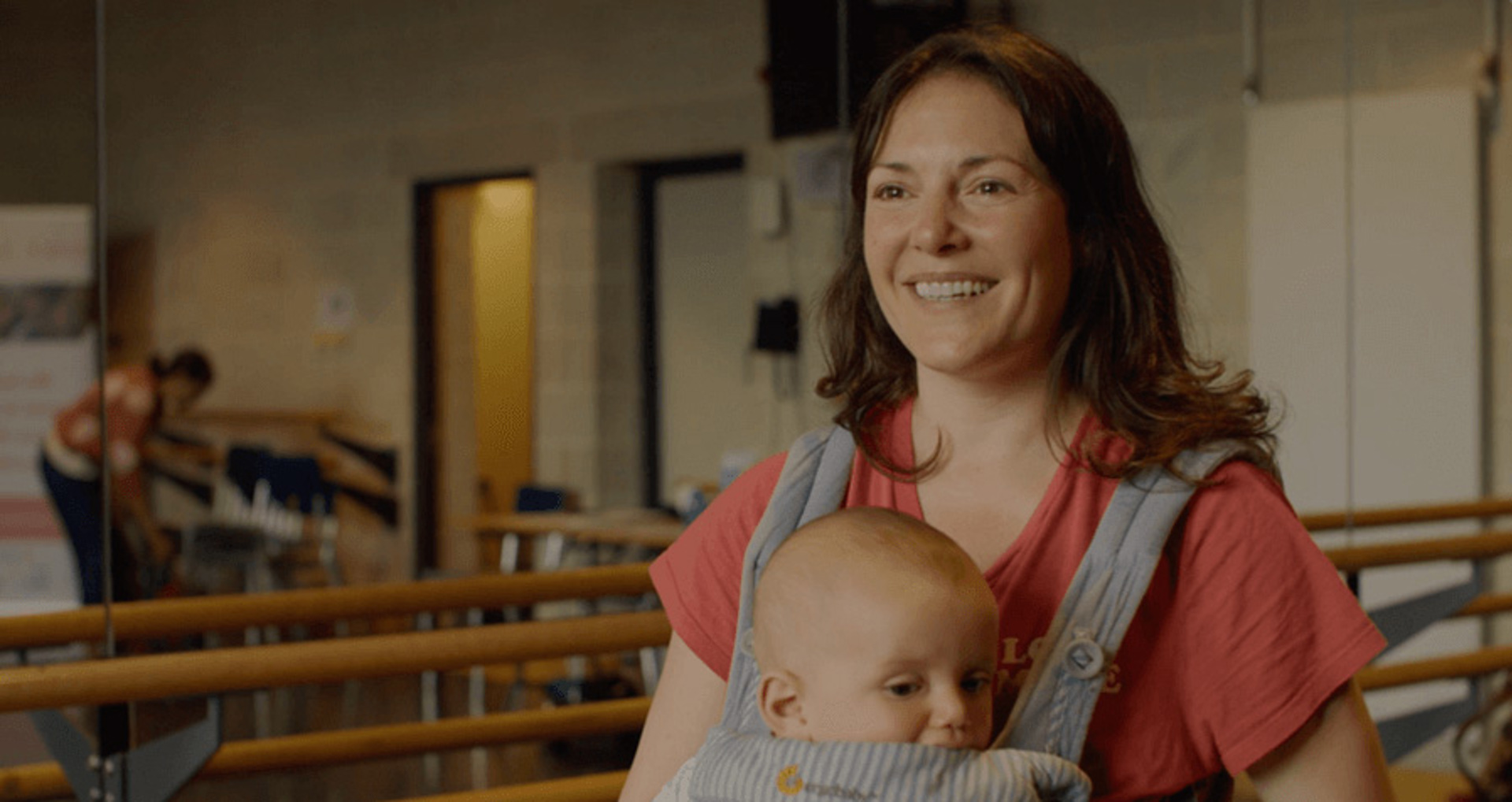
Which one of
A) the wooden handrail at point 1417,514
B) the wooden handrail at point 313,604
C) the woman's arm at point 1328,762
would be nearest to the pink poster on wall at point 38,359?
the wooden handrail at point 313,604

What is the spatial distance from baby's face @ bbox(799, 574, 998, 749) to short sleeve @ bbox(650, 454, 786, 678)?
8.1 inches

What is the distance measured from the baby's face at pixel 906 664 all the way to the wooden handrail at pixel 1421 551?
1605 millimetres

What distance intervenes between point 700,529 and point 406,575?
3782 millimetres

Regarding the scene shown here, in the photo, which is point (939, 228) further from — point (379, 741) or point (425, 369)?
point (425, 369)

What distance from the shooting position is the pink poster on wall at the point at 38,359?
130 inches

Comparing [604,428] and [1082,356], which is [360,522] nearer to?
[604,428]

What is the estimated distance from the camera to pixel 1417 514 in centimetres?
349

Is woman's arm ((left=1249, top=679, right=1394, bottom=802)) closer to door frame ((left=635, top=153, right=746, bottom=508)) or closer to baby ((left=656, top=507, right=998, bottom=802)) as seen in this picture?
baby ((left=656, top=507, right=998, bottom=802))

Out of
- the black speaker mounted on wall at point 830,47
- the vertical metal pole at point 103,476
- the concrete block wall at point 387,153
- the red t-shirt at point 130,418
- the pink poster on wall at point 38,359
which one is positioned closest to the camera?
the vertical metal pole at point 103,476

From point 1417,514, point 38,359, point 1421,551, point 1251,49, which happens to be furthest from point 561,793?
point 1251,49

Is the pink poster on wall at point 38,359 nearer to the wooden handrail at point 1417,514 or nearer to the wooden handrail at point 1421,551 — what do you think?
the wooden handrail at point 1421,551

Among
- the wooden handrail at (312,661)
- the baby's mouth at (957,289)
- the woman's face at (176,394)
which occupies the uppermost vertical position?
the baby's mouth at (957,289)

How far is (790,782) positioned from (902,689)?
0.35 feet

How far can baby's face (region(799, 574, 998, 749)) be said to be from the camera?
120 cm
